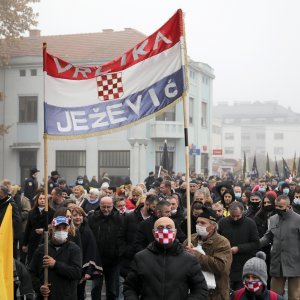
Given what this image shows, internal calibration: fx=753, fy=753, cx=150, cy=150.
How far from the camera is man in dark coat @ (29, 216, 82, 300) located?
7.99 meters

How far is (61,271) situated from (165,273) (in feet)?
5.91

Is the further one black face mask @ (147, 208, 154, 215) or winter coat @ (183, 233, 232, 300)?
black face mask @ (147, 208, 154, 215)

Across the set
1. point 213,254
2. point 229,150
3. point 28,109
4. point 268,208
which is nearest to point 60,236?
point 213,254

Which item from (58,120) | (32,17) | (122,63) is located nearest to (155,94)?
(122,63)

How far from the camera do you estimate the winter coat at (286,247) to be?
10.4 m

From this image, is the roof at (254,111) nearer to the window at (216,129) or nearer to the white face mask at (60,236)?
the window at (216,129)

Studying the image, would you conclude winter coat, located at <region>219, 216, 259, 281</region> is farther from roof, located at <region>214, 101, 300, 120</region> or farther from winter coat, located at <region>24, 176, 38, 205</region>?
roof, located at <region>214, 101, 300, 120</region>

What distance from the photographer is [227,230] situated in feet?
33.7

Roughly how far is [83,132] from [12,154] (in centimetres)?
3727

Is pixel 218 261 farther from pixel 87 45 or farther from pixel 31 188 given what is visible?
pixel 87 45

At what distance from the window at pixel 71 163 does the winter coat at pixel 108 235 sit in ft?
110

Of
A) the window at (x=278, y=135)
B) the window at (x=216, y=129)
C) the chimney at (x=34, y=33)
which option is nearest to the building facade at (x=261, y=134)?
the window at (x=278, y=135)

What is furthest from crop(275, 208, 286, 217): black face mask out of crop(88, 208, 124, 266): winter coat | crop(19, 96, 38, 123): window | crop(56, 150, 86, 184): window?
crop(19, 96, 38, 123): window

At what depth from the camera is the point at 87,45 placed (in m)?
Answer: 46.7
